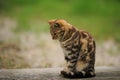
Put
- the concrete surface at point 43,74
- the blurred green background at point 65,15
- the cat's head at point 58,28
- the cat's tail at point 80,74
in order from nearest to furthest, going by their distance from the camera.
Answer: the cat's head at point 58,28 → the cat's tail at point 80,74 → the concrete surface at point 43,74 → the blurred green background at point 65,15

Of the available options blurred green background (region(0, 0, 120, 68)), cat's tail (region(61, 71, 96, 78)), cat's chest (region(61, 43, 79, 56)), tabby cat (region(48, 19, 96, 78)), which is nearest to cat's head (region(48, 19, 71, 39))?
tabby cat (region(48, 19, 96, 78))

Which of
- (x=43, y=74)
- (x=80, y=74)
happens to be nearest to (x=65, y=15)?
(x=43, y=74)

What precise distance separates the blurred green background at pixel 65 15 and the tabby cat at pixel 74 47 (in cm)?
302

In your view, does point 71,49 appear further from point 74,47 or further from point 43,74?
point 43,74

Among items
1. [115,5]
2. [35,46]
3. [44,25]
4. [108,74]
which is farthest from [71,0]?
[108,74]

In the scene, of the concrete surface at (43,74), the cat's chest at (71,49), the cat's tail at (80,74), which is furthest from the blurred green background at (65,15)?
the cat's chest at (71,49)

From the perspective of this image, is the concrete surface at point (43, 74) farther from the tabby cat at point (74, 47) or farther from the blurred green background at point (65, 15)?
the blurred green background at point (65, 15)

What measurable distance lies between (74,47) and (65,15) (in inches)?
186

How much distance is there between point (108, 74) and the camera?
189 inches

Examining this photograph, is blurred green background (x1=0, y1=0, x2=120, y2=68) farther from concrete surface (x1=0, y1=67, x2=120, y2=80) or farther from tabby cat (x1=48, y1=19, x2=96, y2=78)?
tabby cat (x1=48, y1=19, x2=96, y2=78)

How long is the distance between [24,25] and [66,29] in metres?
4.09

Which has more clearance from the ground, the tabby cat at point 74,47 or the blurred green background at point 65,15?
the blurred green background at point 65,15

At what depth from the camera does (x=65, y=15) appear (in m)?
9.05

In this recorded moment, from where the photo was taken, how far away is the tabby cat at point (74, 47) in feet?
14.2
